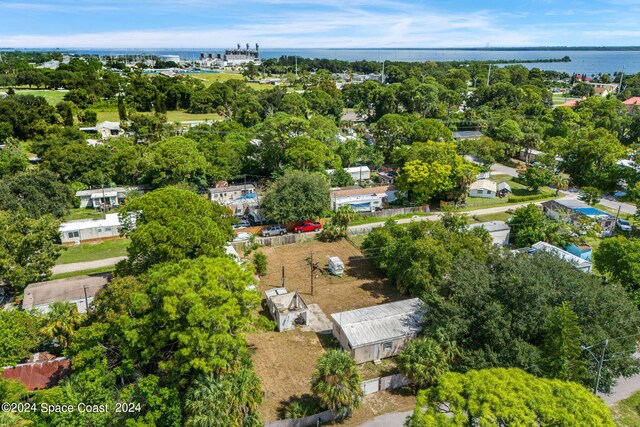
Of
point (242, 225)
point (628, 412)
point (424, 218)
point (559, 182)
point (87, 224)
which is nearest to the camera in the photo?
point (628, 412)

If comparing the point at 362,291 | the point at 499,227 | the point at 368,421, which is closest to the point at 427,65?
the point at 499,227

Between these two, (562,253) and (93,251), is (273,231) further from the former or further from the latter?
(562,253)

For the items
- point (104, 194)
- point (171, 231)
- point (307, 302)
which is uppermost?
point (171, 231)

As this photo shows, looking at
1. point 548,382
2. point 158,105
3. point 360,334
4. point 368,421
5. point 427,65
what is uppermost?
point 427,65

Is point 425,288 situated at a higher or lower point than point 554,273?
lower

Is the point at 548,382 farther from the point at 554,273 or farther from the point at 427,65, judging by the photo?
the point at 427,65

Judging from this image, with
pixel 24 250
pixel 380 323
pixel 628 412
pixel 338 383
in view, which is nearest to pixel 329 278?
pixel 380 323

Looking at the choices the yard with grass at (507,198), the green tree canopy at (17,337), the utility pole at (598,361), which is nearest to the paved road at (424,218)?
the yard with grass at (507,198)
